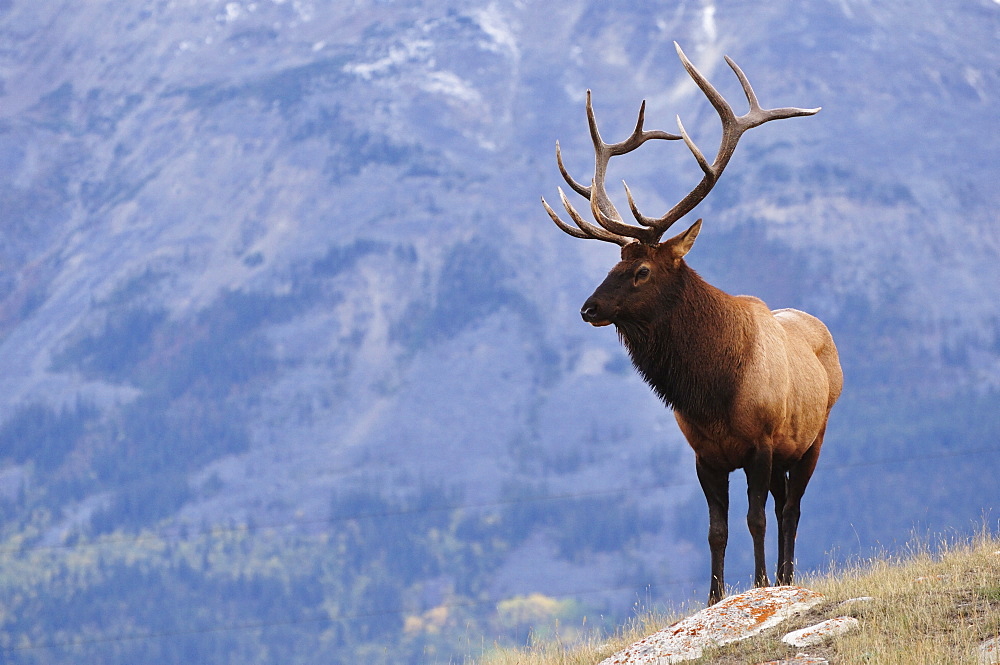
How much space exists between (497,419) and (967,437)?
203 ft

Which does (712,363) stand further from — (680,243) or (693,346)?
(680,243)

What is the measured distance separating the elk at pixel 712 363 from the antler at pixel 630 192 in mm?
19

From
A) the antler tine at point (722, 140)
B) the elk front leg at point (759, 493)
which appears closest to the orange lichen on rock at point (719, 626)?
the elk front leg at point (759, 493)

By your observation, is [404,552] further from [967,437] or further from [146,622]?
[967,437]

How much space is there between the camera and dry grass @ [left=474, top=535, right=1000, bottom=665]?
22.7 feet

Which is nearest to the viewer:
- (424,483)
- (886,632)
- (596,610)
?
(886,632)

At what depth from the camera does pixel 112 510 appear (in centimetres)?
18538

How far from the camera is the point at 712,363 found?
32.0ft

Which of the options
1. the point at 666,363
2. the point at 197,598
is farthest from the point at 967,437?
the point at 666,363

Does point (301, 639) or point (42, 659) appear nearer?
point (301, 639)

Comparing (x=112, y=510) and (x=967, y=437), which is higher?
(x=112, y=510)

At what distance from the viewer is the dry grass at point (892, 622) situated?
6.92 meters

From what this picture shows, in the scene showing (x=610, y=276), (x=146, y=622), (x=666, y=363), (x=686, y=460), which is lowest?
(x=686, y=460)

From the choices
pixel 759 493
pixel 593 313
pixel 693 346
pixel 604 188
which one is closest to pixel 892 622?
pixel 759 493
